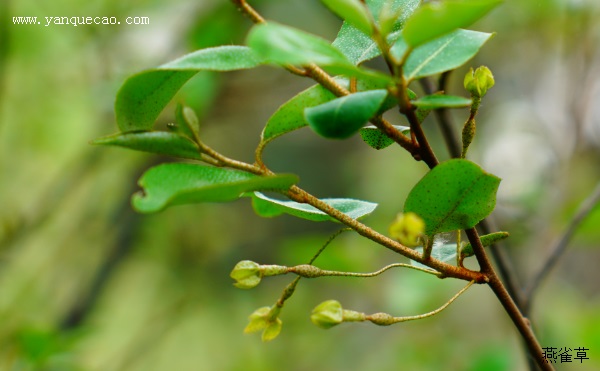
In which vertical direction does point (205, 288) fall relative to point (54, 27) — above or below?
below

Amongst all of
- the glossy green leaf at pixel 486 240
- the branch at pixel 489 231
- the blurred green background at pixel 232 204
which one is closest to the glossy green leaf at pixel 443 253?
the glossy green leaf at pixel 486 240

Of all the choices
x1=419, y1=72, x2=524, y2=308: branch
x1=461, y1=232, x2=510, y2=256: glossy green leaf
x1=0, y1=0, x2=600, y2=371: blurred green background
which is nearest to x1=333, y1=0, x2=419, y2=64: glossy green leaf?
x1=461, y1=232, x2=510, y2=256: glossy green leaf

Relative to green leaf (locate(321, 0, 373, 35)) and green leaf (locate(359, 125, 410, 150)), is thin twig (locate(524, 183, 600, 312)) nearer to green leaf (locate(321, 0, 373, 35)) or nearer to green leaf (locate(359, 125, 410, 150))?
green leaf (locate(359, 125, 410, 150))

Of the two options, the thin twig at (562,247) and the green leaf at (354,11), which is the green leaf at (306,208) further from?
the thin twig at (562,247)

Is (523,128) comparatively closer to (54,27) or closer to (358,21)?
(54,27)

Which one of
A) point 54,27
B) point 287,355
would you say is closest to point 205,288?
point 287,355

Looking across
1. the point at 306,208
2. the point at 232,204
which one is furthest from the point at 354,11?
the point at 232,204
